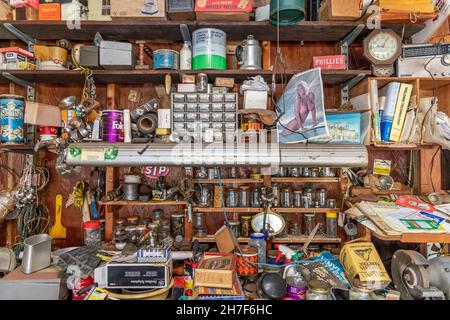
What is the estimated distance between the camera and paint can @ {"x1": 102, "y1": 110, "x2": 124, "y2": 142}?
139 centimetres

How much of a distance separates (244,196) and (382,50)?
1.14 metres

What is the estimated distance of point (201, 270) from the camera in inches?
45.2

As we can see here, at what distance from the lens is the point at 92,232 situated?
1.56 metres

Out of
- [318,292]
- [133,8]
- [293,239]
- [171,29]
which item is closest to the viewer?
[318,292]

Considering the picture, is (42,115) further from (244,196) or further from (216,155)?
(244,196)

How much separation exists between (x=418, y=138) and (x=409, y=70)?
1.26 ft

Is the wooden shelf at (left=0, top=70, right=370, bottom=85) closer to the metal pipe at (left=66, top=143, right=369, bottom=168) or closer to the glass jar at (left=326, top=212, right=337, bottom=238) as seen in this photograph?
the metal pipe at (left=66, top=143, right=369, bottom=168)

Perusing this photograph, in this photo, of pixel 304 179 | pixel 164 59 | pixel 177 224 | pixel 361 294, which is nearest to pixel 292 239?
pixel 304 179

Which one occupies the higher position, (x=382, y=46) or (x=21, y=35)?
(x=21, y=35)

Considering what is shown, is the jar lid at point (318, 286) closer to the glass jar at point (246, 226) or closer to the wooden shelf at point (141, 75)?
the glass jar at point (246, 226)

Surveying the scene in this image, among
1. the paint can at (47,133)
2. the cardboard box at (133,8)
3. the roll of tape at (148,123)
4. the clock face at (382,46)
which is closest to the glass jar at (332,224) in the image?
the clock face at (382,46)

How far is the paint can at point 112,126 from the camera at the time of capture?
4.55 ft

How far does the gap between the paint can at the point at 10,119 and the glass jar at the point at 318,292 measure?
5.75ft

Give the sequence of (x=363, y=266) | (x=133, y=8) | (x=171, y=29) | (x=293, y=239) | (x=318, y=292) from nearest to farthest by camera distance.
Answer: (x=318, y=292), (x=363, y=266), (x=133, y=8), (x=171, y=29), (x=293, y=239)
